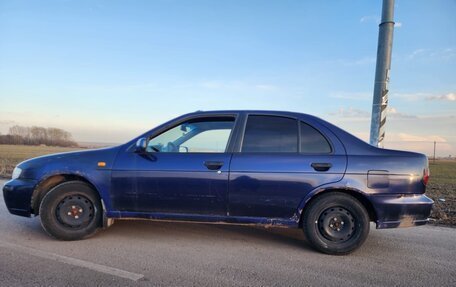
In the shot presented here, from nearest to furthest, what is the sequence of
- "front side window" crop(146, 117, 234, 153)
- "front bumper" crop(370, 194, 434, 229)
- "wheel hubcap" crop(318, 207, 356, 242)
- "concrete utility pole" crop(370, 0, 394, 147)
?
"front bumper" crop(370, 194, 434, 229), "wheel hubcap" crop(318, 207, 356, 242), "front side window" crop(146, 117, 234, 153), "concrete utility pole" crop(370, 0, 394, 147)

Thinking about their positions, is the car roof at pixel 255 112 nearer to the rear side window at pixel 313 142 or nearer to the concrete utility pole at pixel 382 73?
the rear side window at pixel 313 142

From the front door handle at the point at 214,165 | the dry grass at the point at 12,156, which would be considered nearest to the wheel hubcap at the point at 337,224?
the front door handle at the point at 214,165

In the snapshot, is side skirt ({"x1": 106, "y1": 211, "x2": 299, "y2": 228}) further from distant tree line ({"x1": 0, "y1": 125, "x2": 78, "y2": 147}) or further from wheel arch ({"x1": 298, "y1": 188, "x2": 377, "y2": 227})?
distant tree line ({"x1": 0, "y1": 125, "x2": 78, "y2": 147})

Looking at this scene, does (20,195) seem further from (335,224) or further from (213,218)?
(335,224)

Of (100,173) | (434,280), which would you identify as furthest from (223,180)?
(434,280)

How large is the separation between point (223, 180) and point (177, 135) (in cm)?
90

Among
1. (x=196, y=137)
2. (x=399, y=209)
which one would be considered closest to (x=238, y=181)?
Answer: (x=196, y=137)

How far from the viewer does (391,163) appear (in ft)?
13.8

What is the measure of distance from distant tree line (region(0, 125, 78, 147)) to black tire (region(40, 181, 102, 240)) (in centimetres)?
6991

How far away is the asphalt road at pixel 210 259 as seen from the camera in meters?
3.46

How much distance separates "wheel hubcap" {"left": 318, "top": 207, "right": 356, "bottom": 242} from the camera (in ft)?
14.1

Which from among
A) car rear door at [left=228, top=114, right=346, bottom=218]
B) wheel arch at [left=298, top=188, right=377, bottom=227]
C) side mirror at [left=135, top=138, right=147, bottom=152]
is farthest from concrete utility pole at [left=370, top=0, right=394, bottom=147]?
side mirror at [left=135, top=138, right=147, bottom=152]

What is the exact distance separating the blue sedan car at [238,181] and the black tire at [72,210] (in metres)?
0.01

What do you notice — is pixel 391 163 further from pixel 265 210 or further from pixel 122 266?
pixel 122 266
